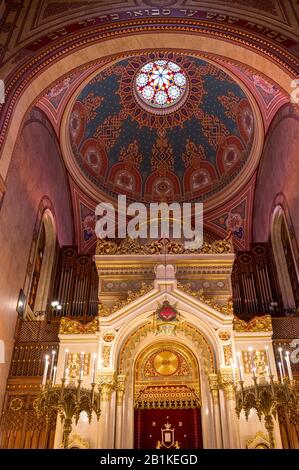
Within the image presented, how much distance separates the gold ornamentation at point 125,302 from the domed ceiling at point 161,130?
9.22 metres

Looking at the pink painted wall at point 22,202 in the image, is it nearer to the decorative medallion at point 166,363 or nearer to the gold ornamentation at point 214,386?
the decorative medallion at point 166,363

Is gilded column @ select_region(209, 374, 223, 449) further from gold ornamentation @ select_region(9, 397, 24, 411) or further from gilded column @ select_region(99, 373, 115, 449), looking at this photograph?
gold ornamentation @ select_region(9, 397, 24, 411)

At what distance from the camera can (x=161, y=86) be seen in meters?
21.5

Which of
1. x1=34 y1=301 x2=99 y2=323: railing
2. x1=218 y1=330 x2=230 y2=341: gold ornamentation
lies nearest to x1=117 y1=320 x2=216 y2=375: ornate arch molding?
x1=218 y1=330 x2=230 y2=341: gold ornamentation

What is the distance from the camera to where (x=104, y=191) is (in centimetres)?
2061

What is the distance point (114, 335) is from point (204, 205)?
10.7 m

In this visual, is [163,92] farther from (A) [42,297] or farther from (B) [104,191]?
(A) [42,297]

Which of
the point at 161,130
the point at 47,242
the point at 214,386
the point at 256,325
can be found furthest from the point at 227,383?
the point at 161,130

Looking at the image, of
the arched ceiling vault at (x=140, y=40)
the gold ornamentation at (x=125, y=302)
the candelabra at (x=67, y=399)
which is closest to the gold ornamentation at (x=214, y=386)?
the gold ornamentation at (x=125, y=302)

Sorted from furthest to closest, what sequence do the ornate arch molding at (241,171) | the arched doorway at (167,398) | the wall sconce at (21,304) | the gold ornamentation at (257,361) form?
the ornate arch molding at (241,171) < the wall sconce at (21,304) < the gold ornamentation at (257,361) < the arched doorway at (167,398)

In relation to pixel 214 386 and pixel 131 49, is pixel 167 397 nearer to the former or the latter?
pixel 214 386

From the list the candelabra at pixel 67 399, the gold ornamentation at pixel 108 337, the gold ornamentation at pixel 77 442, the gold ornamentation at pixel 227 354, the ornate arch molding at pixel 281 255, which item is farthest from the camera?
the ornate arch molding at pixel 281 255

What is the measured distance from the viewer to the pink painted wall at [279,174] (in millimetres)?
13789
